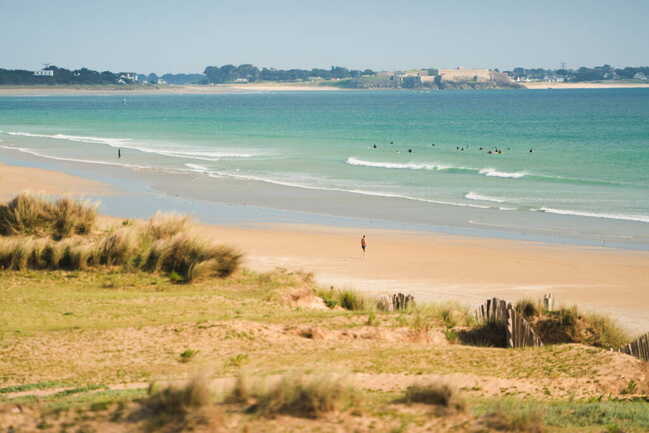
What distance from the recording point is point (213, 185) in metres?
44.6

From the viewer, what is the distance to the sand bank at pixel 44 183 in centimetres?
4084

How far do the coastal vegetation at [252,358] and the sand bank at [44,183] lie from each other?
20094mm

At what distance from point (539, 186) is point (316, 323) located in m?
31.6

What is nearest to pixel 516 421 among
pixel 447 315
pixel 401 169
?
pixel 447 315

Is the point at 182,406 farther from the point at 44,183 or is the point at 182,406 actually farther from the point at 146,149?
the point at 146,149

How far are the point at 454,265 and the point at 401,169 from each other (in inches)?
1131

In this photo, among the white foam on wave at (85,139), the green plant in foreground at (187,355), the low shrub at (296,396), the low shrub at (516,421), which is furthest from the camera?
the white foam on wave at (85,139)

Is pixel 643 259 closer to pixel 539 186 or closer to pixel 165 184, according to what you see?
pixel 539 186

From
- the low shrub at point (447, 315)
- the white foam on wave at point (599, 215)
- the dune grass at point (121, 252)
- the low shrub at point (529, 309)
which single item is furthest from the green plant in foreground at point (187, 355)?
the white foam on wave at point (599, 215)

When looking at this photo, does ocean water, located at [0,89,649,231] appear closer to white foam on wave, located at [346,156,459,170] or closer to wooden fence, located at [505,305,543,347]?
white foam on wave, located at [346,156,459,170]

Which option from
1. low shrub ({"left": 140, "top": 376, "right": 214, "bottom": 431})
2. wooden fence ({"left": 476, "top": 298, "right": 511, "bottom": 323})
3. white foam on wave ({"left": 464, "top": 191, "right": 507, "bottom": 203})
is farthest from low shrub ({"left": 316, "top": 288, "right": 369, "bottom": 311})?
white foam on wave ({"left": 464, "top": 191, "right": 507, "bottom": 203})

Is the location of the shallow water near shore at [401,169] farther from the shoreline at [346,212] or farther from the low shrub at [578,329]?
the low shrub at [578,329]

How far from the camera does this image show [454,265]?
81.3 feet

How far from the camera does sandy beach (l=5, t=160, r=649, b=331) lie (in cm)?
2123
